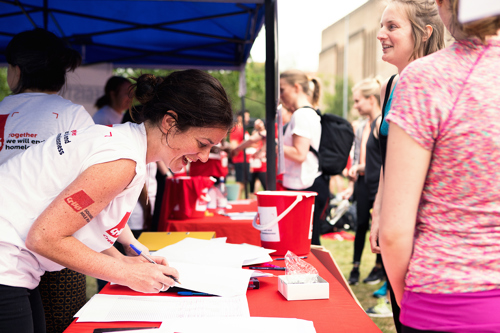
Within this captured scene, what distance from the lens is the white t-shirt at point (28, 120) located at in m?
1.71

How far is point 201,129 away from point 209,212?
5.80ft

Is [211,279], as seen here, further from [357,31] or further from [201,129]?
[357,31]

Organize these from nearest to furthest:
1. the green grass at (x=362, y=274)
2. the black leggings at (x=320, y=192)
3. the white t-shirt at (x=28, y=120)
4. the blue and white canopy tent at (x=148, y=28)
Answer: the white t-shirt at (x=28, y=120)
the black leggings at (x=320, y=192)
the green grass at (x=362, y=274)
the blue and white canopy tent at (x=148, y=28)

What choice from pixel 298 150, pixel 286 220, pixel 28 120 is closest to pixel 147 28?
pixel 298 150

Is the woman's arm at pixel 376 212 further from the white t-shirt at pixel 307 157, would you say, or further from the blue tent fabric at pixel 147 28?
the blue tent fabric at pixel 147 28

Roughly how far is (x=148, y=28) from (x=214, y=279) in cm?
397

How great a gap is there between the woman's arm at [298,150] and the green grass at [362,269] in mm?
1288

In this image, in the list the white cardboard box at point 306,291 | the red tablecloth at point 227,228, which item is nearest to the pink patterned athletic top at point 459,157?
the white cardboard box at point 306,291

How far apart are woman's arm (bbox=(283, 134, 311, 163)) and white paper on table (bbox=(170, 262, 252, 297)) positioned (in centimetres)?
A: 157

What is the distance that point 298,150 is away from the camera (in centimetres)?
281

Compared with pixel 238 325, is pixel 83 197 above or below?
above

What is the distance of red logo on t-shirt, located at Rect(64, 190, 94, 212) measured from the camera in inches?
38.1

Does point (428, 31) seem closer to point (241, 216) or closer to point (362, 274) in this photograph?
point (241, 216)

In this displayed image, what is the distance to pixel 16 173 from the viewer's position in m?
1.08
